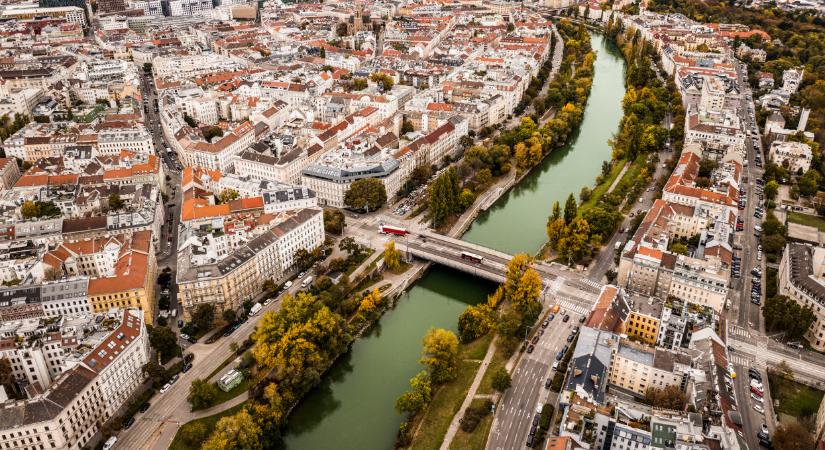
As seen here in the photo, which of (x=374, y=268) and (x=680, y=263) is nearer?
(x=680, y=263)

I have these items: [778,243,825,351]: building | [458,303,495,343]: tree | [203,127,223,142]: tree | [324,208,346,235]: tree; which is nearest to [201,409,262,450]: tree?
[458,303,495,343]: tree

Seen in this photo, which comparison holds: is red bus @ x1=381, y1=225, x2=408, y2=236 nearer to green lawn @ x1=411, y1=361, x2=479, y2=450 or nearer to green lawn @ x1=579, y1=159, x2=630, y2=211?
green lawn @ x1=411, y1=361, x2=479, y2=450

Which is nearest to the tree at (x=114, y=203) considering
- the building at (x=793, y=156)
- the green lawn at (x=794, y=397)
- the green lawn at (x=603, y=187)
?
the green lawn at (x=603, y=187)

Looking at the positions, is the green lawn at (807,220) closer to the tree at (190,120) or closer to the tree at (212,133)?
the tree at (212,133)

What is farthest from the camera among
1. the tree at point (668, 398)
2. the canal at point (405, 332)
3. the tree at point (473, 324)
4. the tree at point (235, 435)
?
the tree at point (473, 324)

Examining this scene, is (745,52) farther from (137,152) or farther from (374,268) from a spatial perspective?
(137,152)

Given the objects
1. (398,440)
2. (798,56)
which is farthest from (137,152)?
(798,56)
